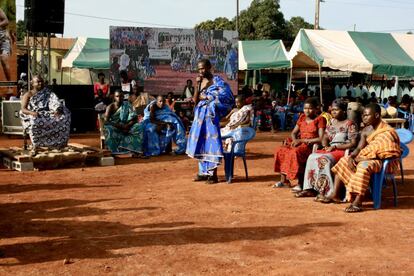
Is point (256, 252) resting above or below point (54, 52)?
below

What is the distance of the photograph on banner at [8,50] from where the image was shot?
639 inches

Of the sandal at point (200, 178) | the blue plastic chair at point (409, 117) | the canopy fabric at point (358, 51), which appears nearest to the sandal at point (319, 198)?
the sandal at point (200, 178)

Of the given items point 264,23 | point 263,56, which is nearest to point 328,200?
point 263,56

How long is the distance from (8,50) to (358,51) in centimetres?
1015

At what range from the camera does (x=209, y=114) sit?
7758 millimetres

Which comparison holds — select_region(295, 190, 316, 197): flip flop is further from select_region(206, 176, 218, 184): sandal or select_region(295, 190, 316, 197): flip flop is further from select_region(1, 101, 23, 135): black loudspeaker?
select_region(1, 101, 23, 135): black loudspeaker

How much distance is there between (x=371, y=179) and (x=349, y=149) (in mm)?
459

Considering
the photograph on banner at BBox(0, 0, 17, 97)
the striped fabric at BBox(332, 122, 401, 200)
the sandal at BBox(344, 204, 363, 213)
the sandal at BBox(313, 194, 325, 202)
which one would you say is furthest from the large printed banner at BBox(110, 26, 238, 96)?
the sandal at BBox(344, 204, 363, 213)

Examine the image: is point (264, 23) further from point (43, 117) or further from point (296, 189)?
point (296, 189)

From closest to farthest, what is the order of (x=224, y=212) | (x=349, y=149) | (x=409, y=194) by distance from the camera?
(x=224, y=212), (x=349, y=149), (x=409, y=194)

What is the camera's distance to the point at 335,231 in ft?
17.3

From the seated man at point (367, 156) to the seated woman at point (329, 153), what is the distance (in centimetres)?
21

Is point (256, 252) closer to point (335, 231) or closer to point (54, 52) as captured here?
point (335, 231)

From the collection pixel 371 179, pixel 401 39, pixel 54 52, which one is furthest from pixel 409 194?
pixel 54 52
